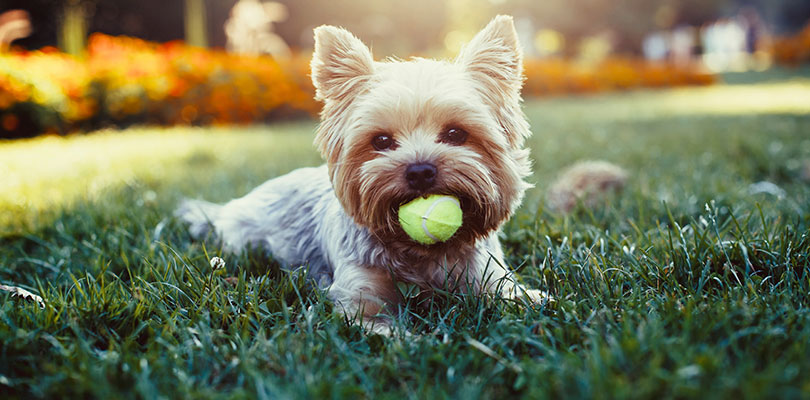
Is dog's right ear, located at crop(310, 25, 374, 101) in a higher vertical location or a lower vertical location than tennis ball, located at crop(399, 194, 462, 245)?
higher

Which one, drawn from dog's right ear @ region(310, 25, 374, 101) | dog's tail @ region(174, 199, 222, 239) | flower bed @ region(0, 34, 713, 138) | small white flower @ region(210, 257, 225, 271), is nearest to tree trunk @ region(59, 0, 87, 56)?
flower bed @ region(0, 34, 713, 138)

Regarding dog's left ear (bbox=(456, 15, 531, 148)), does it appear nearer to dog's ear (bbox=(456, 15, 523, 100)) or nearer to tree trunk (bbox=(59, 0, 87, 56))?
dog's ear (bbox=(456, 15, 523, 100))

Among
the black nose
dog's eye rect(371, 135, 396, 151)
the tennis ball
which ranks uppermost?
dog's eye rect(371, 135, 396, 151)

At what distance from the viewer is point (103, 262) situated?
10.9 feet

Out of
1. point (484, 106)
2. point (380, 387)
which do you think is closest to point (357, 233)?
point (484, 106)

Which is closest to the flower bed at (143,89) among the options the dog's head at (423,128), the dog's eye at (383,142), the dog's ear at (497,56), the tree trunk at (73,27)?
the tree trunk at (73,27)

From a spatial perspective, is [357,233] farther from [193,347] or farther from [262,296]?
[193,347]

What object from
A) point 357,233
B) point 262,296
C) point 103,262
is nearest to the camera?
point 262,296

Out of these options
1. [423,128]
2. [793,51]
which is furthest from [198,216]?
[793,51]

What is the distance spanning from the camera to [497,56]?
3.03m

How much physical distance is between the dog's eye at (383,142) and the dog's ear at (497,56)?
617 millimetres

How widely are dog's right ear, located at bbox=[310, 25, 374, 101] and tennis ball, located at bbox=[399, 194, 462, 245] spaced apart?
2.64 feet

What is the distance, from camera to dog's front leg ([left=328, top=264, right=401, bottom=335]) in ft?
8.71

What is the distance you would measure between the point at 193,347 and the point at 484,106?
180 centimetres
